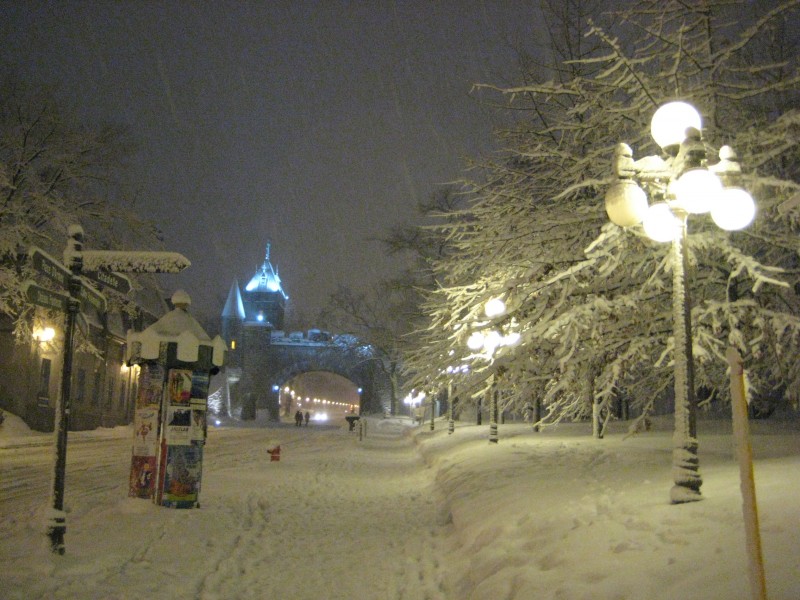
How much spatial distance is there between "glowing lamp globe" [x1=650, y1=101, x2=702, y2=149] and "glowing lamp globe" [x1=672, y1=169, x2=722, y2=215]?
62cm

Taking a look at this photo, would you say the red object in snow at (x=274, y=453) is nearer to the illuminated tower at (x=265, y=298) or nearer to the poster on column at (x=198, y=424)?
the poster on column at (x=198, y=424)

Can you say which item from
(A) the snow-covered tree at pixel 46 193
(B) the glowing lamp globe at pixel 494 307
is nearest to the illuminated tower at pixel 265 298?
(A) the snow-covered tree at pixel 46 193

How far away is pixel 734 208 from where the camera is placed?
6414 millimetres

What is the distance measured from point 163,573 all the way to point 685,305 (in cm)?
584

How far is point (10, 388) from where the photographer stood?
2950 centimetres

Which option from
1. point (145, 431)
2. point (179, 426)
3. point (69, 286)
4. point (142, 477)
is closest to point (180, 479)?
point (142, 477)

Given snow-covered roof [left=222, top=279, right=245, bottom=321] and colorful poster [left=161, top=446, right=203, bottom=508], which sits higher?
snow-covered roof [left=222, top=279, right=245, bottom=321]

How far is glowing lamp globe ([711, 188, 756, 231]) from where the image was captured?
6395 mm

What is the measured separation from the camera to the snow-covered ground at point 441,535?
5.06 meters

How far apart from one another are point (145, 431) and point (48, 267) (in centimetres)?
388

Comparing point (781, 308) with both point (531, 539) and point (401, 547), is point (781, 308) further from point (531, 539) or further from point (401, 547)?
point (401, 547)

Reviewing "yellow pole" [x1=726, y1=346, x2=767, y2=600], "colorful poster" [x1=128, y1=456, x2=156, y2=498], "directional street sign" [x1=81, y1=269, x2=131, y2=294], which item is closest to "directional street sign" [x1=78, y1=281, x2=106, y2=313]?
"directional street sign" [x1=81, y1=269, x2=131, y2=294]

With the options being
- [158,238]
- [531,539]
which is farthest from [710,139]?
[158,238]

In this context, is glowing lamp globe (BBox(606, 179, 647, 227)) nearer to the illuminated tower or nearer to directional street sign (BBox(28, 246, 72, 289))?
directional street sign (BBox(28, 246, 72, 289))
